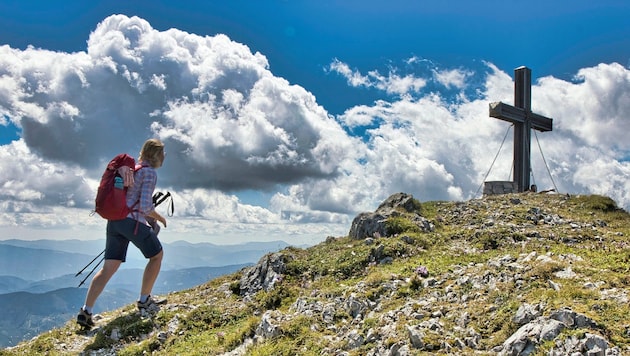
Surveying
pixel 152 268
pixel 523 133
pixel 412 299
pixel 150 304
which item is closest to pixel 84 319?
pixel 150 304

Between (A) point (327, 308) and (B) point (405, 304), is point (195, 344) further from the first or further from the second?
(B) point (405, 304)

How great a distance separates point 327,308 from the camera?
9680 millimetres

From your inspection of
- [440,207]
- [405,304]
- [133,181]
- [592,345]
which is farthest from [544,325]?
[440,207]

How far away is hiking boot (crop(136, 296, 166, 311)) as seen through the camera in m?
12.5

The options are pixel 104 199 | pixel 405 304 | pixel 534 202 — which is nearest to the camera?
pixel 405 304

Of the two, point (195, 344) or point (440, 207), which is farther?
point (440, 207)

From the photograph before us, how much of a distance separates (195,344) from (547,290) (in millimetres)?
7496

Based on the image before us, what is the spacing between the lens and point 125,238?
11031mm

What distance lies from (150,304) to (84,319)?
191 centimetres

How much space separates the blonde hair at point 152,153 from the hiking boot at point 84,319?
4.31 metres

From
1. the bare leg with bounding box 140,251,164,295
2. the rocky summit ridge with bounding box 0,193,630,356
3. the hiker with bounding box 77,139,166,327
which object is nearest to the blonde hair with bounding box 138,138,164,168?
the hiker with bounding box 77,139,166,327

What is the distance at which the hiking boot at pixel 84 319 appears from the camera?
36.5 ft

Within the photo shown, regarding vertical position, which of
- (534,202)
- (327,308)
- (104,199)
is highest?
(534,202)

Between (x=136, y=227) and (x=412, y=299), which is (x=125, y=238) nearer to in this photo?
(x=136, y=227)
